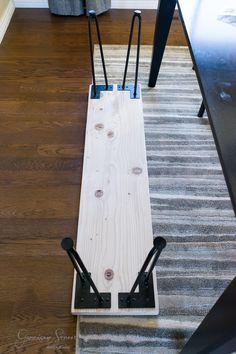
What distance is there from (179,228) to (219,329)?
0.58 meters

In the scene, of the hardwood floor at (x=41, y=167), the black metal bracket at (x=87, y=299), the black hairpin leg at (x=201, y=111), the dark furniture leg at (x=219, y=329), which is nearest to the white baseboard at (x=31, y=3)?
the hardwood floor at (x=41, y=167)

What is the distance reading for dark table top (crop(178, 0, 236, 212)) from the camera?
19.2 inches

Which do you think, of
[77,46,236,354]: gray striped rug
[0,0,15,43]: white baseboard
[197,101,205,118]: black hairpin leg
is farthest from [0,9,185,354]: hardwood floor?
[197,101,205,118]: black hairpin leg

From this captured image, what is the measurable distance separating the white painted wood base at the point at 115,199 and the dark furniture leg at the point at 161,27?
256 millimetres

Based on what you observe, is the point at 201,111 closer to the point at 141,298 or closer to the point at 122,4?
the point at 141,298

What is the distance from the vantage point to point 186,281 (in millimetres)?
921

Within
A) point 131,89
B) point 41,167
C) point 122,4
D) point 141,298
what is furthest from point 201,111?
point 122,4

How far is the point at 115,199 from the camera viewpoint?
1.07m

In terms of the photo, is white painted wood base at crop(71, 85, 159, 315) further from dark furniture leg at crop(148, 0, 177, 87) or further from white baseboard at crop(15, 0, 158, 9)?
white baseboard at crop(15, 0, 158, 9)

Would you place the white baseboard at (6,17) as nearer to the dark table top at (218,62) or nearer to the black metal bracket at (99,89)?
the black metal bracket at (99,89)

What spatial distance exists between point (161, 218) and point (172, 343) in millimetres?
432

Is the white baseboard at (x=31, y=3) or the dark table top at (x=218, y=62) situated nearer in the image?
the dark table top at (x=218, y=62)

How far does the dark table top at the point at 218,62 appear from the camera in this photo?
1.60 feet

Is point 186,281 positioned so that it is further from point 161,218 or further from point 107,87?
point 107,87
